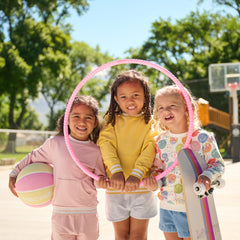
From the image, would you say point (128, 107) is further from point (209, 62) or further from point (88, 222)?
point (209, 62)

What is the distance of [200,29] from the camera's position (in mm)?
39188

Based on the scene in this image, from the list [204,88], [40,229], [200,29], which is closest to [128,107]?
[40,229]

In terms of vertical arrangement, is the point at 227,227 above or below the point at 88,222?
below

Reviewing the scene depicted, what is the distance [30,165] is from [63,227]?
705 millimetres

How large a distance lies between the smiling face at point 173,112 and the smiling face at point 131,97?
170mm

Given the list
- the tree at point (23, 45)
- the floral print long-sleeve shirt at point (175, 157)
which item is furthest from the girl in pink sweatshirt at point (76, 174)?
the tree at point (23, 45)

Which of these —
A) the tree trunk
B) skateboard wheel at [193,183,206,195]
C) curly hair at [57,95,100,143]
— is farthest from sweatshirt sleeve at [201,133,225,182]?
the tree trunk

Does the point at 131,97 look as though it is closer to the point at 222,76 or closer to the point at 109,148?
the point at 109,148

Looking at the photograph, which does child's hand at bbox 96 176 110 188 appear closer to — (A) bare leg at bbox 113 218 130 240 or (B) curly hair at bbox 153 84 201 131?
(A) bare leg at bbox 113 218 130 240

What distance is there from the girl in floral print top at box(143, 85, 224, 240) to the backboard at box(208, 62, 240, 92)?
2291 cm

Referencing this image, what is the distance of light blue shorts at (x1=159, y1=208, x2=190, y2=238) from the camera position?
2.96m

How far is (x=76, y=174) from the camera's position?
10.7 ft

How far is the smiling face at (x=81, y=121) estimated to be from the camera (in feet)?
11.1

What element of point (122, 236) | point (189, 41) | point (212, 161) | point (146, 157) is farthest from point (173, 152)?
point (189, 41)
